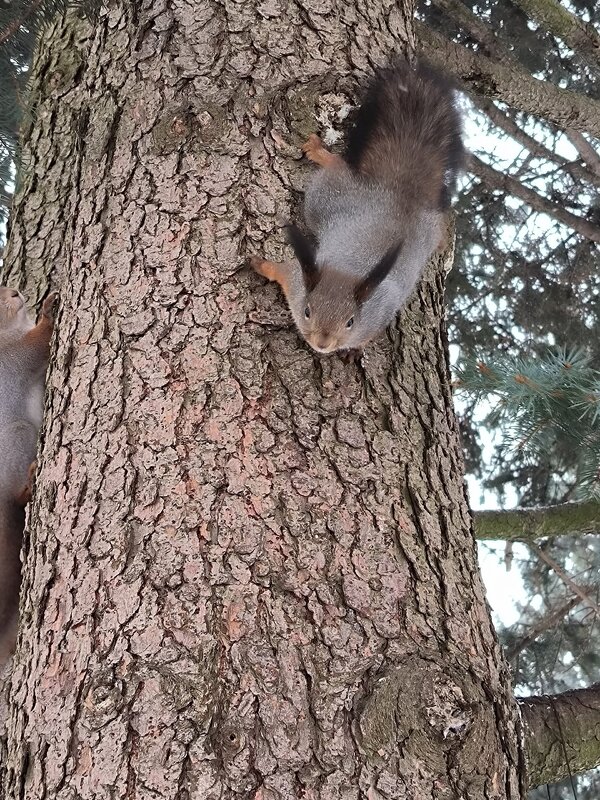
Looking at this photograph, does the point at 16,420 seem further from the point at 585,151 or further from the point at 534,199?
the point at 585,151

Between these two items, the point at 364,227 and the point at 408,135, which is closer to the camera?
the point at 364,227

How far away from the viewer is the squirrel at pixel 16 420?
1.84m

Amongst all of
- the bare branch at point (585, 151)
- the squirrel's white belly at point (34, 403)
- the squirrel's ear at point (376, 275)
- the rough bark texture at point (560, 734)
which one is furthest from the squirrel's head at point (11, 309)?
the bare branch at point (585, 151)

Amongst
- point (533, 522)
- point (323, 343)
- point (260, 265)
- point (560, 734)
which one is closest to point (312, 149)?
point (260, 265)

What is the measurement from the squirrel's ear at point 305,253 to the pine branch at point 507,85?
1126mm

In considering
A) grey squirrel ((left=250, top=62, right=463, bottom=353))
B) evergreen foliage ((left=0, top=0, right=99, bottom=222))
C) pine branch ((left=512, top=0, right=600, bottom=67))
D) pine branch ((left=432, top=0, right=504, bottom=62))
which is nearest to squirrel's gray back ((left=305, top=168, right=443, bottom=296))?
grey squirrel ((left=250, top=62, right=463, bottom=353))

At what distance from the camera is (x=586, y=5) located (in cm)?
375

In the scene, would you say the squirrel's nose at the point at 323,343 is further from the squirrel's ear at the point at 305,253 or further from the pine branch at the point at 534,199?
the pine branch at the point at 534,199

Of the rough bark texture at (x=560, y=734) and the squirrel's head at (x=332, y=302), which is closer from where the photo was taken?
the squirrel's head at (x=332, y=302)

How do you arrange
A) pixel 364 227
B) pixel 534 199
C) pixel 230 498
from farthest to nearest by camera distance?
1. pixel 534 199
2. pixel 364 227
3. pixel 230 498

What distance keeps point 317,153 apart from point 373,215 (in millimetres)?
201

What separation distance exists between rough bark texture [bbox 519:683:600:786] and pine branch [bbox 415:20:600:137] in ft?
6.18

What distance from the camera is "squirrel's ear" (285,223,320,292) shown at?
1683 mm

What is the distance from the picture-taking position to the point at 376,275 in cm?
177
